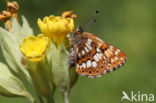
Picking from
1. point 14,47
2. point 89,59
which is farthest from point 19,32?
point 89,59

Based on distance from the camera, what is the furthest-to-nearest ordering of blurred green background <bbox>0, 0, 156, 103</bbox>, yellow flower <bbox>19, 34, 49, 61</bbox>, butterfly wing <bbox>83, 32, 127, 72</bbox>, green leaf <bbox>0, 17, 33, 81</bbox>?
1. blurred green background <bbox>0, 0, 156, 103</bbox>
2. green leaf <bbox>0, 17, 33, 81</bbox>
3. butterfly wing <bbox>83, 32, 127, 72</bbox>
4. yellow flower <bbox>19, 34, 49, 61</bbox>

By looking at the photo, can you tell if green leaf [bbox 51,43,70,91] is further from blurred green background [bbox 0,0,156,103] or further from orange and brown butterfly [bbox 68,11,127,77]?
blurred green background [bbox 0,0,156,103]

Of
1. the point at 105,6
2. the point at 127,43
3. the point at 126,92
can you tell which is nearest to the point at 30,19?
the point at 105,6

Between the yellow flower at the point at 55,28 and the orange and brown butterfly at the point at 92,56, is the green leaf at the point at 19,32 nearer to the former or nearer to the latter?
the yellow flower at the point at 55,28

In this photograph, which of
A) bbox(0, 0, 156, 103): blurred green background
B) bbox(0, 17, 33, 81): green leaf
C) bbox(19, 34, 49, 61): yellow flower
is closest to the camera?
bbox(19, 34, 49, 61): yellow flower

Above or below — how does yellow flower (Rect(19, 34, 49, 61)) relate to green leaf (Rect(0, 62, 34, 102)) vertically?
above

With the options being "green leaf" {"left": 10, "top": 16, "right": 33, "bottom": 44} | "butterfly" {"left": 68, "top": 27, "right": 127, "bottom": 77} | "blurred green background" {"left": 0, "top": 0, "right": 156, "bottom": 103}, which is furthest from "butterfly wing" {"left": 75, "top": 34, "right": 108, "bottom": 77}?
"blurred green background" {"left": 0, "top": 0, "right": 156, "bottom": 103}
